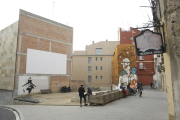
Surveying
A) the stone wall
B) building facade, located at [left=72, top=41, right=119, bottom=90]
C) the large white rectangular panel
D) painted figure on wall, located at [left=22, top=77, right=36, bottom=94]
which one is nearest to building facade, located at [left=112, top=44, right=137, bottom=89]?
the large white rectangular panel

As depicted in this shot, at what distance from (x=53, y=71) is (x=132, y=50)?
584 inches

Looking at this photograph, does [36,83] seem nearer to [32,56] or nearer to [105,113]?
[32,56]

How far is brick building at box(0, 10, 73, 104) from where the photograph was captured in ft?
73.8

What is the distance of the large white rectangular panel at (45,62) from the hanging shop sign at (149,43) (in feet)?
68.2

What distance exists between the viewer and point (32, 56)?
24.3 meters

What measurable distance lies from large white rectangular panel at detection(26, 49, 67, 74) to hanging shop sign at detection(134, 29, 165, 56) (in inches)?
819

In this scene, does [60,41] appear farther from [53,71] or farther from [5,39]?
[5,39]

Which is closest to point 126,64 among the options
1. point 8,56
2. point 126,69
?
point 126,69

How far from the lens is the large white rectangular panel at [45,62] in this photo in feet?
78.9

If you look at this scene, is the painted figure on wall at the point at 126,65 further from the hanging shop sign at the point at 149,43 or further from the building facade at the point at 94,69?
the hanging shop sign at the point at 149,43

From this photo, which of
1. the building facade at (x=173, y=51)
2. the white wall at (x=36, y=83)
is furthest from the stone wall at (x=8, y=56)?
the building facade at (x=173, y=51)

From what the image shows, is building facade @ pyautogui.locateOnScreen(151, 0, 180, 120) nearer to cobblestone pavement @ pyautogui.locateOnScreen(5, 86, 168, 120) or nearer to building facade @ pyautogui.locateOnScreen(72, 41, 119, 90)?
cobblestone pavement @ pyautogui.locateOnScreen(5, 86, 168, 120)

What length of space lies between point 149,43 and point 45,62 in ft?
73.2

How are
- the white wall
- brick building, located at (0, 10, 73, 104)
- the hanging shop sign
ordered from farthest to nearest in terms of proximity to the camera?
brick building, located at (0, 10, 73, 104), the white wall, the hanging shop sign
